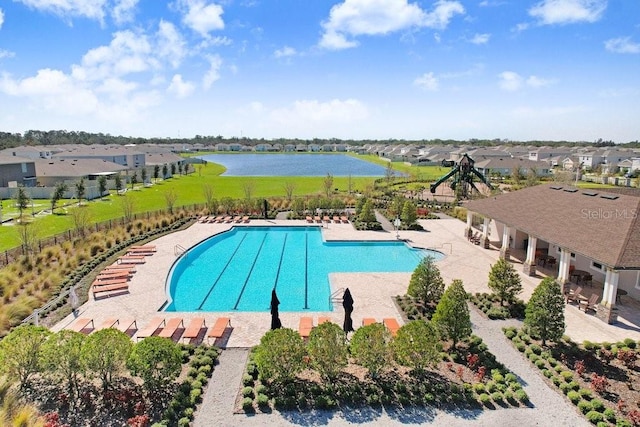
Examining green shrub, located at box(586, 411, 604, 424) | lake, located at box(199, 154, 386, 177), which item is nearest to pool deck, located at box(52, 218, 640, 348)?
green shrub, located at box(586, 411, 604, 424)

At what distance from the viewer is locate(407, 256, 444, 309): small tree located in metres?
16.8

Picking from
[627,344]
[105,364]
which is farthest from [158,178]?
[627,344]

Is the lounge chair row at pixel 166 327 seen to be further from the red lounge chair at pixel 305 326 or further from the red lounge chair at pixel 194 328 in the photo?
the red lounge chair at pixel 305 326

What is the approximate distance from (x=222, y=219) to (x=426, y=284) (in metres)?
22.4

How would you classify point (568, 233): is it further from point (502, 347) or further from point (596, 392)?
point (596, 392)

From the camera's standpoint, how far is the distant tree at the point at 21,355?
1080 centimetres

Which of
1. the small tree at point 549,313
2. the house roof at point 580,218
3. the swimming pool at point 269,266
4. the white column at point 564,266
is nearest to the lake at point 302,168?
the swimming pool at point 269,266

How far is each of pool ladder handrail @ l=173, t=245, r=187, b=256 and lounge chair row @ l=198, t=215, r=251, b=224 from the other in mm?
8100

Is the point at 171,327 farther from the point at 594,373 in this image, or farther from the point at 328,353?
the point at 594,373

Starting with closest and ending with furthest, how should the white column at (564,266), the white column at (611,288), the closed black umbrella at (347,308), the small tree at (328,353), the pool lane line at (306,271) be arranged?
1. the small tree at (328,353)
2. the closed black umbrella at (347,308)
3. the white column at (611,288)
4. the white column at (564,266)
5. the pool lane line at (306,271)

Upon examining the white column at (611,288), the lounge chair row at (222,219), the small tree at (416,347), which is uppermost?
the white column at (611,288)

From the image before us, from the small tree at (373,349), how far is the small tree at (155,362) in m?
4.96

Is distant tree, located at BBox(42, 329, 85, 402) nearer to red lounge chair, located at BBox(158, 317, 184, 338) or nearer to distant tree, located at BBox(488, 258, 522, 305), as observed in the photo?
red lounge chair, located at BBox(158, 317, 184, 338)

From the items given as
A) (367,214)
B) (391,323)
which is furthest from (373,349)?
(367,214)
